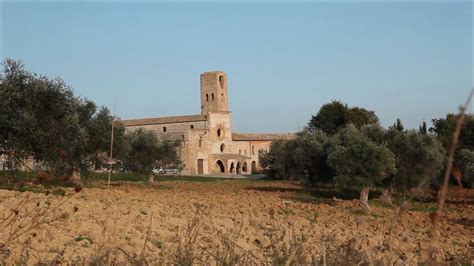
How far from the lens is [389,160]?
26734mm

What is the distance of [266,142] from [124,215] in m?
75.5

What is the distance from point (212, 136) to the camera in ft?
259

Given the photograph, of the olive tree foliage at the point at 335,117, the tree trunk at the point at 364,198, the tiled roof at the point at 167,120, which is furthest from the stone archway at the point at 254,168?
the tree trunk at the point at 364,198

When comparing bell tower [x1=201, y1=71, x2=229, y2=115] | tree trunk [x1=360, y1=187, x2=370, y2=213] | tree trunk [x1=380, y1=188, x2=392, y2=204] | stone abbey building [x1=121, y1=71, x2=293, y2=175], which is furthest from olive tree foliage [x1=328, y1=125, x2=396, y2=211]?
bell tower [x1=201, y1=71, x2=229, y2=115]

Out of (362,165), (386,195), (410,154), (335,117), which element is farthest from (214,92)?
(362,165)

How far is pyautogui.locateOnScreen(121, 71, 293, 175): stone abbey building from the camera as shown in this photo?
74875 millimetres

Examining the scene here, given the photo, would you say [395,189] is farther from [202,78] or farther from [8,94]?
[202,78]

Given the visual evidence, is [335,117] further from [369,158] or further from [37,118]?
[37,118]

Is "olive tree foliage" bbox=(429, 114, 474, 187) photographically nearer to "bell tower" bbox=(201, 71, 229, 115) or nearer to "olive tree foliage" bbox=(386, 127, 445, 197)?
"olive tree foliage" bbox=(386, 127, 445, 197)

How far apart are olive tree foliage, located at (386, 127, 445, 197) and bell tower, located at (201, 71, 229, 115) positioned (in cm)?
5819

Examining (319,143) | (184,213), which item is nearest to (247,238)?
(184,213)

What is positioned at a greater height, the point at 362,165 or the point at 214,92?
the point at 214,92

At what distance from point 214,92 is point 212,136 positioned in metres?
11.7

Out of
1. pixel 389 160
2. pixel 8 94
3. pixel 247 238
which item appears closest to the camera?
pixel 247 238
